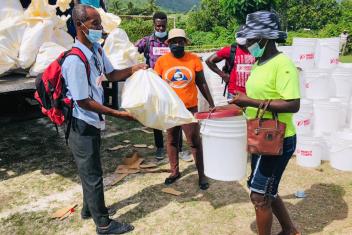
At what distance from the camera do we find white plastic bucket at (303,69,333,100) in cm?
568

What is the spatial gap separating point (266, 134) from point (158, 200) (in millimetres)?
1998

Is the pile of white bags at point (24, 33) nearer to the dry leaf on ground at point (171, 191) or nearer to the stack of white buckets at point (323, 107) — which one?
the dry leaf on ground at point (171, 191)

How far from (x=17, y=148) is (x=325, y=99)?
5.06 m

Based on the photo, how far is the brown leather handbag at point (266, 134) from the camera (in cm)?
257

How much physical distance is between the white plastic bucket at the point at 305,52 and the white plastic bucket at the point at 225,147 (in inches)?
145

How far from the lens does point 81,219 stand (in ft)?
12.6

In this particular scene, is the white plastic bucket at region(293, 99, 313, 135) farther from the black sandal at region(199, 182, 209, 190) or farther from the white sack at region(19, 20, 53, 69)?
the white sack at region(19, 20, 53, 69)

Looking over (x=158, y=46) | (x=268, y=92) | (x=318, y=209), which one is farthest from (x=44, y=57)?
(x=318, y=209)

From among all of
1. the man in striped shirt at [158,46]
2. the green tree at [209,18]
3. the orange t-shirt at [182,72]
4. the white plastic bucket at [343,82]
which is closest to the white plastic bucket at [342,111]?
the white plastic bucket at [343,82]

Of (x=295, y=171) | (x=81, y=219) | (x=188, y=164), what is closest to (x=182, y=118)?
(x=81, y=219)

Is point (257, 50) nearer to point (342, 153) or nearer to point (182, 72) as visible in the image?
point (182, 72)

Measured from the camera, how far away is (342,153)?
4898 mm

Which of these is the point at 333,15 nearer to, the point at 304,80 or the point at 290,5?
the point at 290,5

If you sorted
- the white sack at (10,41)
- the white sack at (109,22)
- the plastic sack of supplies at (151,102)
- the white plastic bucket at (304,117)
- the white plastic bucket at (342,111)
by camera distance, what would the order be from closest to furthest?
the plastic sack of supplies at (151,102) < the white sack at (10,41) < the white plastic bucket at (304,117) < the white sack at (109,22) < the white plastic bucket at (342,111)
